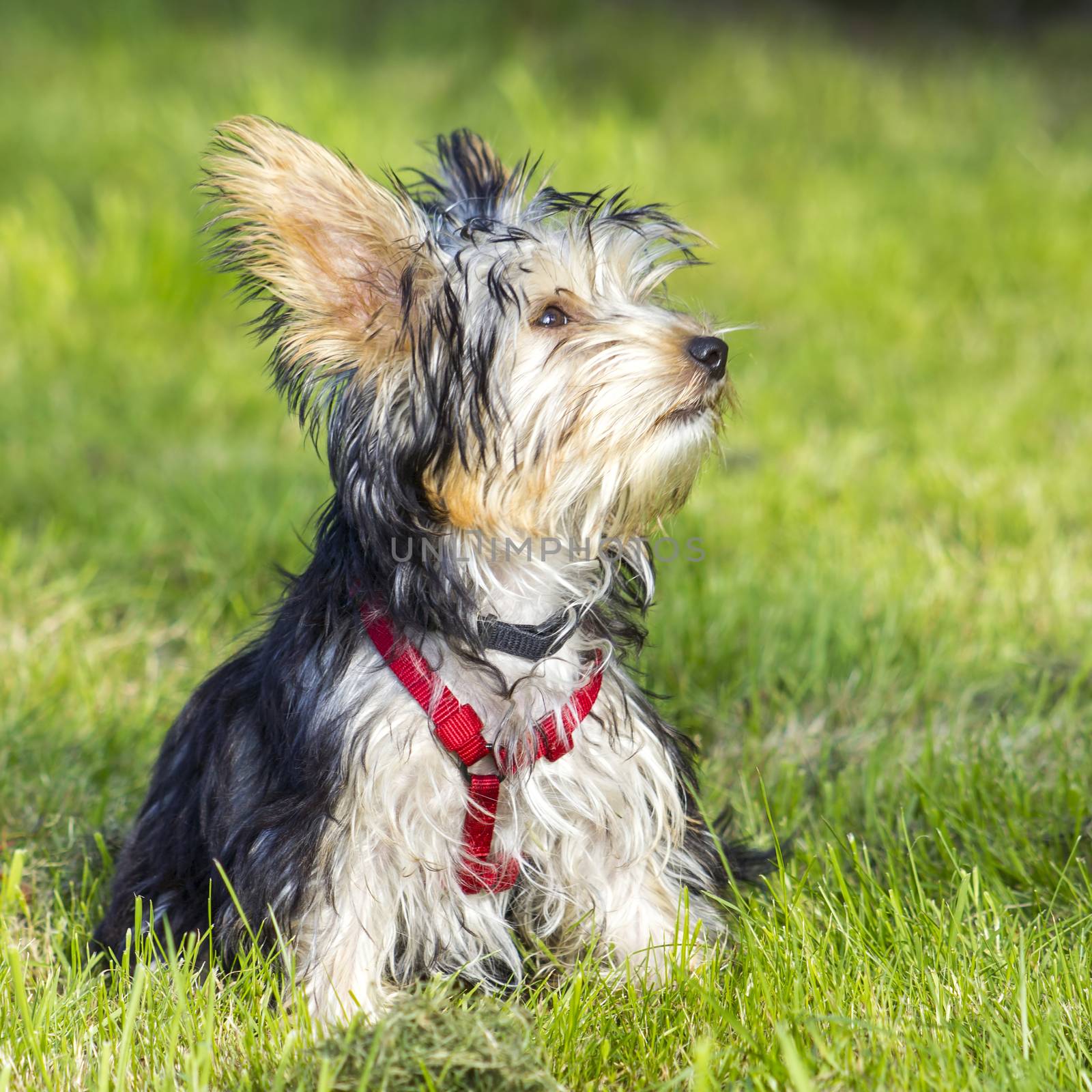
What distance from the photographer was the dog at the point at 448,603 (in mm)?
2445

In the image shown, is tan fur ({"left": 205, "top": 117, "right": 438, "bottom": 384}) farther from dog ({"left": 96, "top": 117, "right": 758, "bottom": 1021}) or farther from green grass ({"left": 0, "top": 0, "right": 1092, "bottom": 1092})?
green grass ({"left": 0, "top": 0, "right": 1092, "bottom": 1092})

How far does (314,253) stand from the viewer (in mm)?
2422

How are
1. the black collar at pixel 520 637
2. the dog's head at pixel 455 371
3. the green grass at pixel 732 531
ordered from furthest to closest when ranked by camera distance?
the black collar at pixel 520 637 → the dog's head at pixel 455 371 → the green grass at pixel 732 531

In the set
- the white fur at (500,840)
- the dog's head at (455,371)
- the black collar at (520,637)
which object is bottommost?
the white fur at (500,840)

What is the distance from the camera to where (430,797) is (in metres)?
2.49

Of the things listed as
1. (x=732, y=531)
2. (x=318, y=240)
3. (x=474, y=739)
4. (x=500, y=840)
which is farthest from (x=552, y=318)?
(x=732, y=531)

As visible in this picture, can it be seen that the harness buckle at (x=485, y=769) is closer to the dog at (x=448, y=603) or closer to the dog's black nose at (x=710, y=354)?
the dog at (x=448, y=603)

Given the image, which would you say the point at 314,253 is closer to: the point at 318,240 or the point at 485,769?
the point at 318,240

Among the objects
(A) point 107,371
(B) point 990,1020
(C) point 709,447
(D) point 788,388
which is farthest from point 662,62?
(B) point 990,1020

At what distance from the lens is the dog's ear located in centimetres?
236

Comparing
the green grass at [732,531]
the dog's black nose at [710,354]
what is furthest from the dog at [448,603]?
the green grass at [732,531]

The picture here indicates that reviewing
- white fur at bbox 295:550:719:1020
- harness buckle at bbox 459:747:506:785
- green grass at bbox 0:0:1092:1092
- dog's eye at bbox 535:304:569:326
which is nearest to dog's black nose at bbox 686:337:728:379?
dog's eye at bbox 535:304:569:326

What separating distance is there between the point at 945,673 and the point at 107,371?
4.95 m

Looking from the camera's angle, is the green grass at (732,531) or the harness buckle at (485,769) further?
the harness buckle at (485,769)
